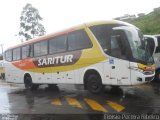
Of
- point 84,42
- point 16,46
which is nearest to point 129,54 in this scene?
point 84,42

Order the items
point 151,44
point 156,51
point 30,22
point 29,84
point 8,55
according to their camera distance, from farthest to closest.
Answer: point 30,22 → point 8,55 → point 29,84 → point 156,51 → point 151,44

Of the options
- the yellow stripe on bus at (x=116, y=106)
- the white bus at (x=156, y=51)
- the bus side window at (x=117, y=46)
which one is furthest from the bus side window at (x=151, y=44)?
the yellow stripe on bus at (x=116, y=106)

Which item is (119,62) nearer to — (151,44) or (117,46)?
(117,46)

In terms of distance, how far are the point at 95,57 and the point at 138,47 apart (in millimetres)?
1949

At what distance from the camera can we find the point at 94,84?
13688mm

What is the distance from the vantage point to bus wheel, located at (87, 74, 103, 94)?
530 inches

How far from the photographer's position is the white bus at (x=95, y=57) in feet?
40.2

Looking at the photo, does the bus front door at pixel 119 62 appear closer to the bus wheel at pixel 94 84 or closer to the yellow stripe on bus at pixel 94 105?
the bus wheel at pixel 94 84

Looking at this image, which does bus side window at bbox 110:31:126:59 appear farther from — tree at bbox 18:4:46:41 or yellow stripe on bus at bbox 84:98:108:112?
tree at bbox 18:4:46:41

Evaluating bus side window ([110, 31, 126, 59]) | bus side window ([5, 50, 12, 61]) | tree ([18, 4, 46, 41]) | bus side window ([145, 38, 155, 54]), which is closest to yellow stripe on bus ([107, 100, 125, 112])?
bus side window ([110, 31, 126, 59])

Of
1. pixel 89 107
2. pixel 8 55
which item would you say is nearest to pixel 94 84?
pixel 89 107

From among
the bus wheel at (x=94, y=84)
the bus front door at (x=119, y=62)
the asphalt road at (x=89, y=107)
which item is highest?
the bus front door at (x=119, y=62)

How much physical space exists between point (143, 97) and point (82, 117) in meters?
3.89

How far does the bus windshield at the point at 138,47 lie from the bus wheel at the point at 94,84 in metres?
2.11
